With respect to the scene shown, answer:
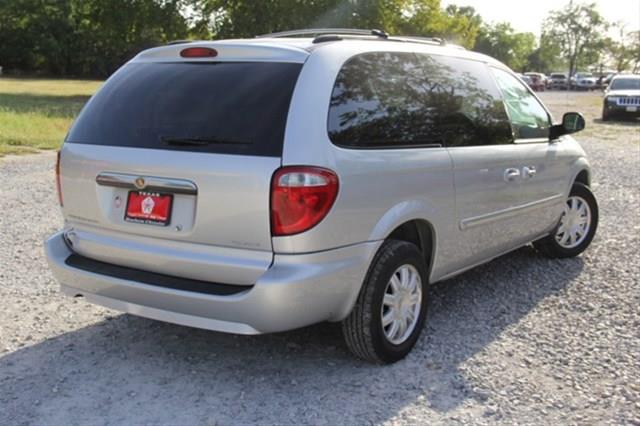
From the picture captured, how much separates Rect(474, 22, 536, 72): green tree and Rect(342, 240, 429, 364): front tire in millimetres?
100857

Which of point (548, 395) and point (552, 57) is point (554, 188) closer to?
point (548, 395)

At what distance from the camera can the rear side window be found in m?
3.51

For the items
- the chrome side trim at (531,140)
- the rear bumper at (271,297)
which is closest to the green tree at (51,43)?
the chrome side trim at (531,140)

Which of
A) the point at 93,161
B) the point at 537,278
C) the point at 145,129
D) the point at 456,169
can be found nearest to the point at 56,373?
the point at 93,161

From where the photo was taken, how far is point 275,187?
3121 millimetres

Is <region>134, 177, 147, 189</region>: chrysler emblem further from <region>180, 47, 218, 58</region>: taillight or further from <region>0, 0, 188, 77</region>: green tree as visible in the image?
<region>0, 0, 188, 77</region>: green tree

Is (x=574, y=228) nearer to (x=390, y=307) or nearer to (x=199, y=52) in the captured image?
(x=390, y=307)

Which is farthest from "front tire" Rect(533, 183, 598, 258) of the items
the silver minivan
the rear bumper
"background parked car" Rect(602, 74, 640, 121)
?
"background parked car" Rect(602, 74, 640, 121)

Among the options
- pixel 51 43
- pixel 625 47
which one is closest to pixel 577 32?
pixel 625 47

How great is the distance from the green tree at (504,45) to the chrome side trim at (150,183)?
101478 mm

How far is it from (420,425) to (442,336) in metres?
1.14

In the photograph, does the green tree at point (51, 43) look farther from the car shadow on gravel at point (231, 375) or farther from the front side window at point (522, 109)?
the car shadow on gravel at point (231, 375)

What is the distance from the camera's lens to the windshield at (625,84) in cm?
2469

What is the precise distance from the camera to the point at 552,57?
103188 mm
